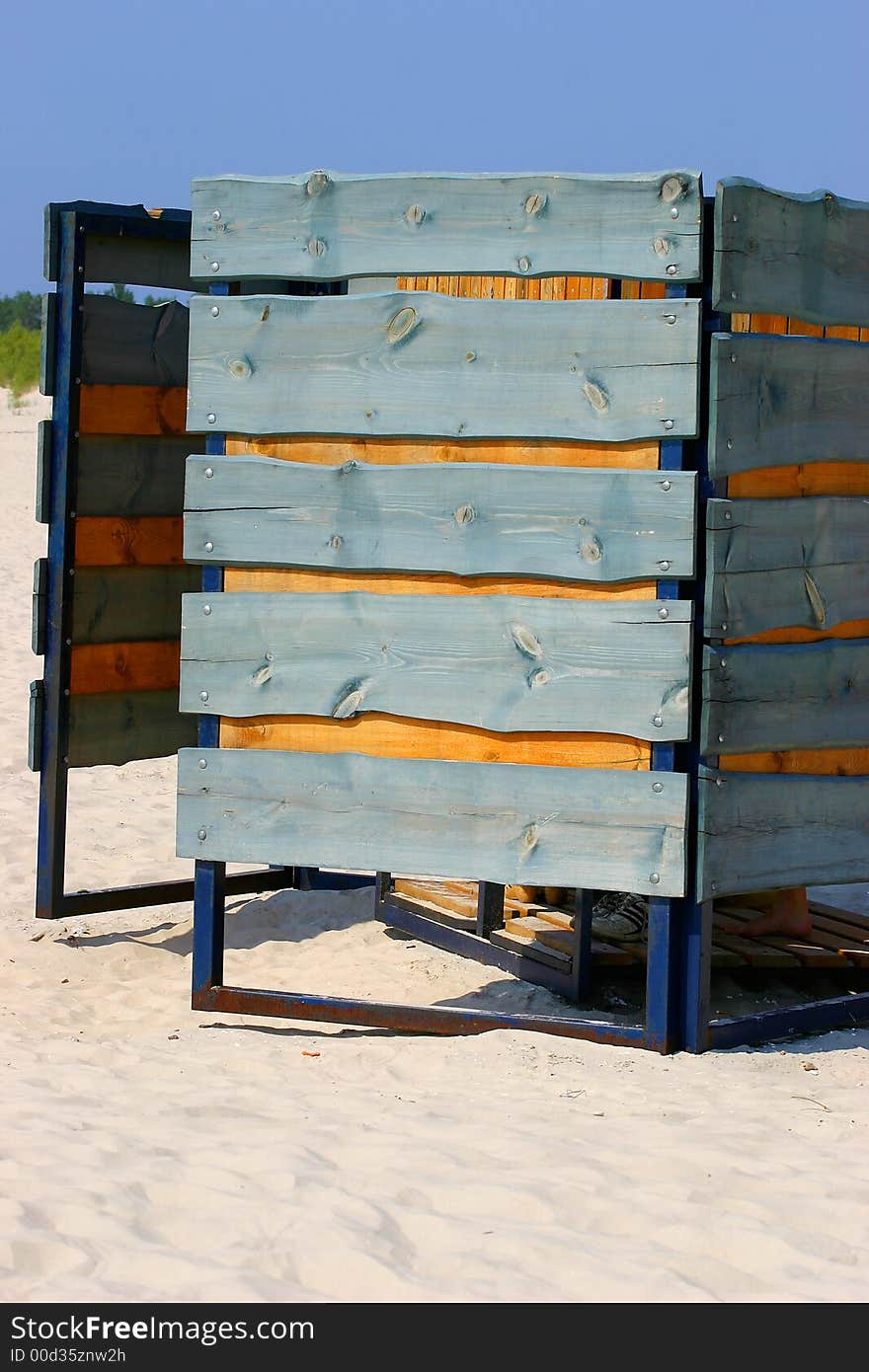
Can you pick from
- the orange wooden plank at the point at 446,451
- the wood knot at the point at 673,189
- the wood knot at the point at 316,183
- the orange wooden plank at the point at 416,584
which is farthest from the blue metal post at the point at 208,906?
the wood knot at the point at 673,189

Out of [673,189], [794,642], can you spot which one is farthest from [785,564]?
[673,189]

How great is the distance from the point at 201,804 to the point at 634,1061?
64.1 inches

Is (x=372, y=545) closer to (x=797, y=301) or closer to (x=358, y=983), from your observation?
(x=797, y=301)

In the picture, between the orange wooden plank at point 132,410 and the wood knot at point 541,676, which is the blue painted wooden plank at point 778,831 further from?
the orange wooden plank at point 132,410

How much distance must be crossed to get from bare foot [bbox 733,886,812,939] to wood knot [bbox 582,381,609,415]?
227cm

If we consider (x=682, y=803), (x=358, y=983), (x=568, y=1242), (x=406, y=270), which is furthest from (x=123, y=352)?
(x=568, y=1242)

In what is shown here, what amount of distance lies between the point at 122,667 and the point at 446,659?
94.8 inches

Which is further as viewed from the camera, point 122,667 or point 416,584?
point 122,667

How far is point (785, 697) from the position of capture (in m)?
4.95

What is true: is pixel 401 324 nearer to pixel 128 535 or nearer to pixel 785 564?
pixel 785 564

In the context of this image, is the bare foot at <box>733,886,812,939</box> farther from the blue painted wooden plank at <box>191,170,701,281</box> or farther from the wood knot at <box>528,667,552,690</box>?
the blue painted wooden plank at <box>191,170,701,281</box>

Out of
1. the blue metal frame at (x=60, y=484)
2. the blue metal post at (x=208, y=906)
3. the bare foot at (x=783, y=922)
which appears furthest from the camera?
the blue metal frame at (x=60, y=484)

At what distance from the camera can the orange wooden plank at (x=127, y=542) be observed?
6746 mm

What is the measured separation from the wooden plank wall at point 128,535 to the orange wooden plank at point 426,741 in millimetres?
1739
